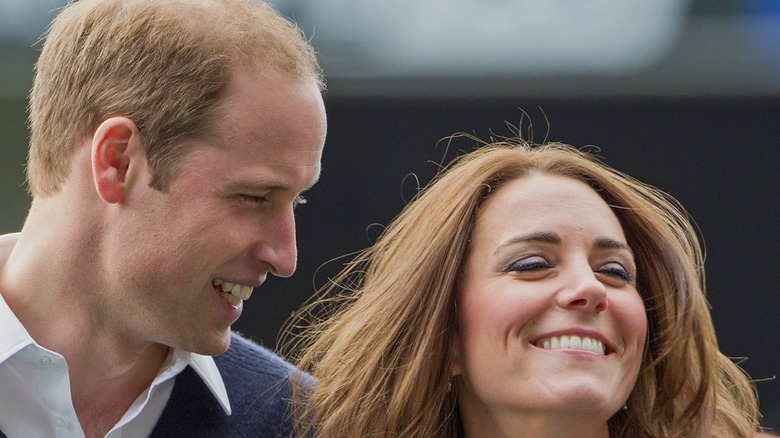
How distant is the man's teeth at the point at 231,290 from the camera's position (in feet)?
7.97

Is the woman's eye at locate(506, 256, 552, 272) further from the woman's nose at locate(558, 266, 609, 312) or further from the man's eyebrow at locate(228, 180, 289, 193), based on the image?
the man's eyebrow at locate(228, 180, 289, 193)

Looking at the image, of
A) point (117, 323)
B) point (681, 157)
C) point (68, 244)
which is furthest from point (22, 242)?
point (681, 157)

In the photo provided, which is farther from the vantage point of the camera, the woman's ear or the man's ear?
the woman's ear

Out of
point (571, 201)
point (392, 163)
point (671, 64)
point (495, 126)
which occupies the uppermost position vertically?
point (671, 64)

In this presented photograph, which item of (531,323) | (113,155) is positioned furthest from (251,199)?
(531,323)

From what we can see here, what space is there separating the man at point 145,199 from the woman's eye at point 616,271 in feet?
2.47

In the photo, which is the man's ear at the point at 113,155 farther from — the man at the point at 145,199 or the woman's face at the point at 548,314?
the woman's face at the point at 548,314

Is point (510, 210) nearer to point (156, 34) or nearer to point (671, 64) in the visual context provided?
point (156, 34)

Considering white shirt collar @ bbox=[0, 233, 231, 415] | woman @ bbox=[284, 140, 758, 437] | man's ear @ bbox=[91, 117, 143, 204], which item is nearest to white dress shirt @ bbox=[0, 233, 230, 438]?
white shirt collar @ bbox=[0, 233, 231, 415]

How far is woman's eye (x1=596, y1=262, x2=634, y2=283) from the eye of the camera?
97.2 inches

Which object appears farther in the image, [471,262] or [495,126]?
[495,126]

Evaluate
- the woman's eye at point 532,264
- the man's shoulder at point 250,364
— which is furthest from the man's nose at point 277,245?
the woman's eye at point 532,264

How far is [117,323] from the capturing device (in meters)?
2.42

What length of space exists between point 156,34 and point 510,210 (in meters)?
0.97
